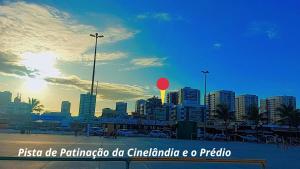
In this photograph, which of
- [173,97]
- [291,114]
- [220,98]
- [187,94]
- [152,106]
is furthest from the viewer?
[173,97]

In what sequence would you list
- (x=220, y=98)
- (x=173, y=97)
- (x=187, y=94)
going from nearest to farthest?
(x=187, y=94) < (x=220, y=98) < (x=173, y=97)

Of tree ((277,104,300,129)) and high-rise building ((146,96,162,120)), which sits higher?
high-rise building ((146,96,162,120))

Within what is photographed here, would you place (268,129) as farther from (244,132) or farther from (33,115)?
(33,115)

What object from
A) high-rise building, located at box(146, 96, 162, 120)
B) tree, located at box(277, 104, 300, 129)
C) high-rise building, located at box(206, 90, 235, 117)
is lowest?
tree, located at box(277, 104, 300, 129)

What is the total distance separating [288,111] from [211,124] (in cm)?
4177

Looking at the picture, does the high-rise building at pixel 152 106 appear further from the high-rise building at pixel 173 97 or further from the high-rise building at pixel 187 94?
the high-rise building at pixel 173 97

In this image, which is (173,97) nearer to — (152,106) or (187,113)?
(152,106)

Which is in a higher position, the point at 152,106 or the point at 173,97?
the point at 173,97

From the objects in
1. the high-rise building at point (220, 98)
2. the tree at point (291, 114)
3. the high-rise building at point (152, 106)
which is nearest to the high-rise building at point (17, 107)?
the high-rise building at point (152, 106)

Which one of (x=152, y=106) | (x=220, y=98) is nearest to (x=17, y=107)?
(x=152, y=106)

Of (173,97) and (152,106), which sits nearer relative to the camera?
(152,106)

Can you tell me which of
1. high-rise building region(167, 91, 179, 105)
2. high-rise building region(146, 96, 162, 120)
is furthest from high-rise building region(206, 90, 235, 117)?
high-rise building region(146, 96, 162, 120)

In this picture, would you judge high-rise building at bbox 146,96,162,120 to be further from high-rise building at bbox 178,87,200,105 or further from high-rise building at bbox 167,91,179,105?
high-rise building at bbox 167,91,179,105

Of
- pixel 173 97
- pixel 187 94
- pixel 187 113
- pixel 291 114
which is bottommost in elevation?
pixel 291 114
